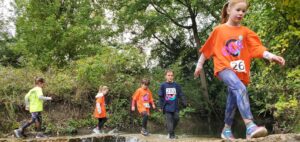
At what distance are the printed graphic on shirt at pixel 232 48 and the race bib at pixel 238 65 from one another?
0.10 metres

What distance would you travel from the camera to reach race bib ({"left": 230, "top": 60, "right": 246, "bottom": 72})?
5383mm

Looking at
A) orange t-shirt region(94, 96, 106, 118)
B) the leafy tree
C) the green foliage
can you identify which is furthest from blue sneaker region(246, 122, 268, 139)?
the leafy tree

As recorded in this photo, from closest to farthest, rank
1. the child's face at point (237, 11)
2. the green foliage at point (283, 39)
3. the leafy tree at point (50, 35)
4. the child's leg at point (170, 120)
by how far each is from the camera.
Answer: the child's face at point (237, 11) < the green foliage at point (283, 39) < the child's leg at point (170, 120) < the leafy tree at point (50, 35)

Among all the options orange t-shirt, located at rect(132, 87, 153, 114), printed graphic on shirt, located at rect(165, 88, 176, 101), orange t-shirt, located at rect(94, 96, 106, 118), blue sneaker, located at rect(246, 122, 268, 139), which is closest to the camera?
blue sneaker, located at rect(246, 122, 268, 139)

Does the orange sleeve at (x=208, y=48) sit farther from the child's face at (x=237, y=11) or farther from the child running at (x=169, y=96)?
the child running at (x=169, y=96)

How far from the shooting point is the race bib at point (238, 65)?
212 inches

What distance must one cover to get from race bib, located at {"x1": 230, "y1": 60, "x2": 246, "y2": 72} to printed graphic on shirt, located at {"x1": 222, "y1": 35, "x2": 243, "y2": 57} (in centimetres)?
10

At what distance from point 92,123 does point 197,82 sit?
10149mm

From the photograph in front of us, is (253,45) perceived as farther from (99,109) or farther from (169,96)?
(99,109)

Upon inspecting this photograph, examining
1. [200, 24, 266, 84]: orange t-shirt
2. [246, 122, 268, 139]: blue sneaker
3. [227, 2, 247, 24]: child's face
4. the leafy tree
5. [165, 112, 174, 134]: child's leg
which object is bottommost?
[165, 112, 174, 134]: child's leg

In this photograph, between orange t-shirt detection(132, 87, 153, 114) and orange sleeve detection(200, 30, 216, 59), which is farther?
orange t-shirt detection(132, 87, 153, 114)

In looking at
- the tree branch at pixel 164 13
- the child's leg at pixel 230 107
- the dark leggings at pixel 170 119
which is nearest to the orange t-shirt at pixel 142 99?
the dark leggings at pixel 170 119

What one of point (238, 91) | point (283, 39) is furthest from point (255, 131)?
point (283, 39)

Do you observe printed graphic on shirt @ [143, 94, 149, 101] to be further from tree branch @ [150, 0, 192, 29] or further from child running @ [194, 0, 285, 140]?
tree branch @ [150, 0, 192, 29]
